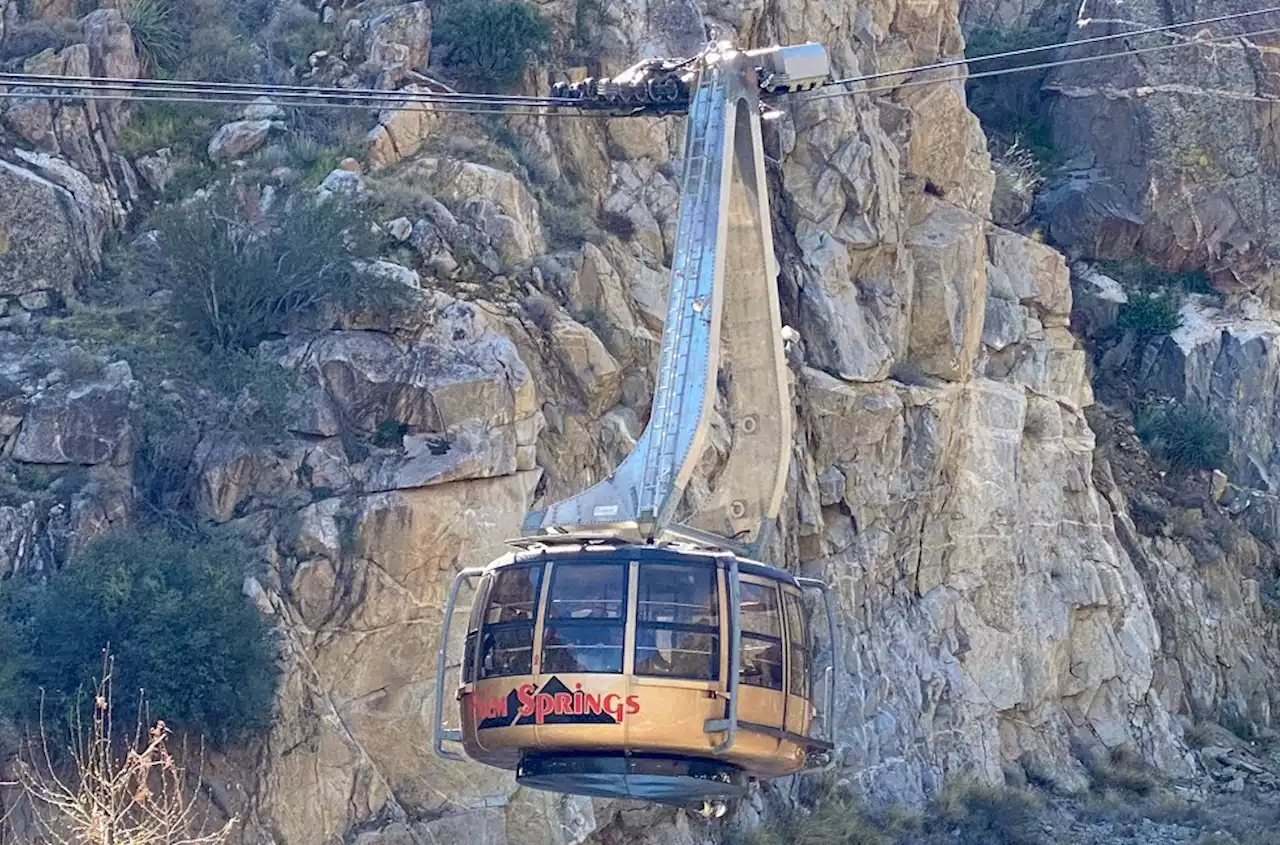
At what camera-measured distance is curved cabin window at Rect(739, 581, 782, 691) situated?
19188mm

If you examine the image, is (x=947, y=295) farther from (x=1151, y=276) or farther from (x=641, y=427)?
(x=1151, y=276)

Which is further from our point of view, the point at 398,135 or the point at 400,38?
the point at 400,38

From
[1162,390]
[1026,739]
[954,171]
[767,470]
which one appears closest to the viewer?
[767,470]

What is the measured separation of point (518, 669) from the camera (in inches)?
753

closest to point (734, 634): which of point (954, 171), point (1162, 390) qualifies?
point (954, 171)

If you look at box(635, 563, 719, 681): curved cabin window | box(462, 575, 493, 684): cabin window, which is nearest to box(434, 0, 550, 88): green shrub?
box(462, 575, 493, 684): cabin window

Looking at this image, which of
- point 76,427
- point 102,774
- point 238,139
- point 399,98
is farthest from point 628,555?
point 238,139

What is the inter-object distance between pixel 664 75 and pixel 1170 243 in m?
23.0

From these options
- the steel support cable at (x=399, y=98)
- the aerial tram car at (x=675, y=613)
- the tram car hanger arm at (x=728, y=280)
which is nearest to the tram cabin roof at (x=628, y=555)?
the aerial tram car at (x=675, y=613)

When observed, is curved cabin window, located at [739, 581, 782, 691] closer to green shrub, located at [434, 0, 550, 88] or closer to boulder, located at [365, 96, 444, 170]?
boulder, located at [365, 96, 444, 170]

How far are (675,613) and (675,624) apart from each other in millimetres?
97

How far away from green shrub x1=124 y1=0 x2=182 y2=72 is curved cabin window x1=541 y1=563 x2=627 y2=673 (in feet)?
53.0

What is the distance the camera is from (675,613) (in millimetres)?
18859

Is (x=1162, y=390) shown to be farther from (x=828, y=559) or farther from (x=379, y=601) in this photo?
(x=379, y=601)
